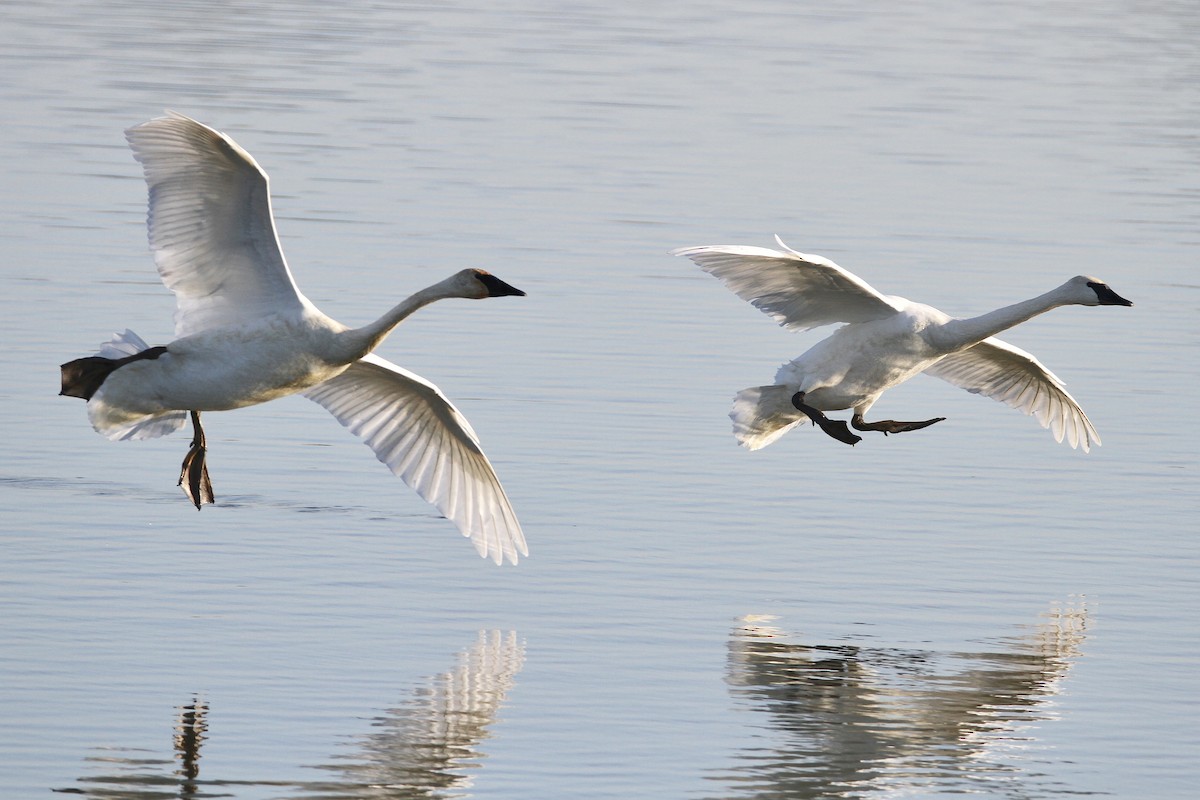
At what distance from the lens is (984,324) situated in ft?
46.5

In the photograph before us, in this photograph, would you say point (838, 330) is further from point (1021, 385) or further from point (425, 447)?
point (425, 447)

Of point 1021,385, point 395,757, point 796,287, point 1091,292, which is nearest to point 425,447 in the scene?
point 796,287

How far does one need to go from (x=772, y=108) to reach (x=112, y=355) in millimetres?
21442

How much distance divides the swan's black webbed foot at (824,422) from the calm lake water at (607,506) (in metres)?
0.64

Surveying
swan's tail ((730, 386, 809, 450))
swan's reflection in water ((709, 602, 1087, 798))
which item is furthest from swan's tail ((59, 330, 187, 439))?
swan's tail ((730, 386, 809, 450))

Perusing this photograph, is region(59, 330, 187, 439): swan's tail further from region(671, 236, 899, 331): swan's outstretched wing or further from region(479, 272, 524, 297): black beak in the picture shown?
region(671, 236, 899, 331): swan's outstretched wing

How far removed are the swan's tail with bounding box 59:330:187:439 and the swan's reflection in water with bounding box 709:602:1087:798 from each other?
3.40m

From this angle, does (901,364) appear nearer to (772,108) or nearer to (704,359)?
(704,359)

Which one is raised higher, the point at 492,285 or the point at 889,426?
the point at 492,285

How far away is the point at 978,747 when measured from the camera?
37.1ft

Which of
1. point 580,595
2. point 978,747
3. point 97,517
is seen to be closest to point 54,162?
point 97,517

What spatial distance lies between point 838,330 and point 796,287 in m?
0.45

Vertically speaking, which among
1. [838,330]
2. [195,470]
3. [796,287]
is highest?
[796,287]

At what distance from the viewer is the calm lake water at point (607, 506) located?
36.0 feet
